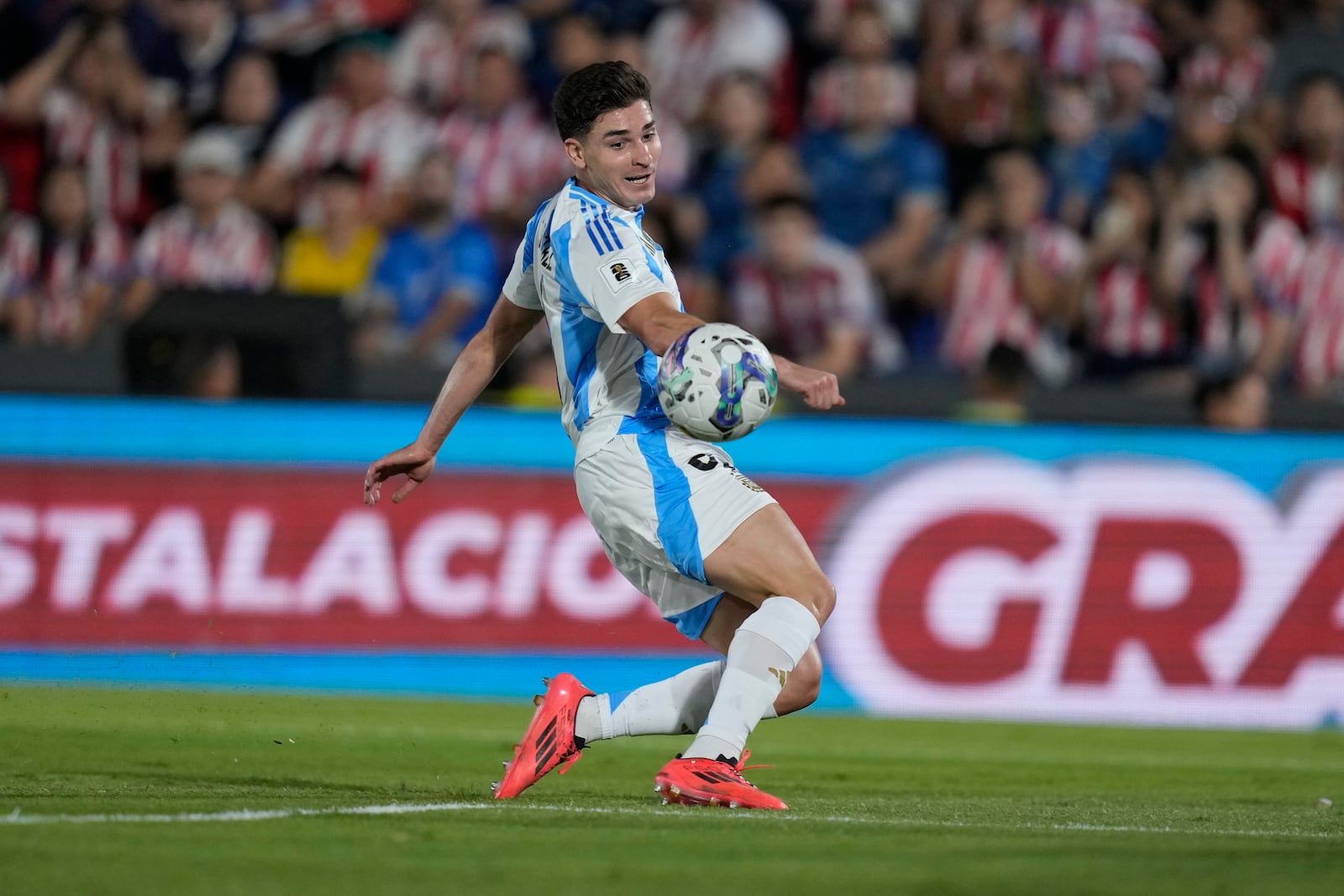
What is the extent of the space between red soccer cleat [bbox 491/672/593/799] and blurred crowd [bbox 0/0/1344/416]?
545 centimetres

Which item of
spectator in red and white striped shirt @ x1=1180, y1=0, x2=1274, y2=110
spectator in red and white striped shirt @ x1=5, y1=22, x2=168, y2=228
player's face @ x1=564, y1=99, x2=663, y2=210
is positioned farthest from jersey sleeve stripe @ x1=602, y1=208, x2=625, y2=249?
spectator in red and white striped shirt @ x1=1180, y1=0, x2=1274, y2=110

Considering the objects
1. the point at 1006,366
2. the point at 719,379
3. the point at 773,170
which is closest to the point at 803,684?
the point at 719,379

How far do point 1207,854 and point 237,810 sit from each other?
2.68 meters

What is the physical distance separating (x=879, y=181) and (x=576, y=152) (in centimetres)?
710

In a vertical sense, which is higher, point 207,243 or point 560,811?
point 207,243

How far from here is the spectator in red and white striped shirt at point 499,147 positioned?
1323cm

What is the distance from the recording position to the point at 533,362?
456 inches

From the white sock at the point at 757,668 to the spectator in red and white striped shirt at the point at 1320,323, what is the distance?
7.69 metres

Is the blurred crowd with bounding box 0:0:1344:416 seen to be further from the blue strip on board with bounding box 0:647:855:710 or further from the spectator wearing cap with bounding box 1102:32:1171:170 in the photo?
the blue strip on board with bounding box 0:647:855:710

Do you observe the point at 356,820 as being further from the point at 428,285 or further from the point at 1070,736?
the point at 428,285

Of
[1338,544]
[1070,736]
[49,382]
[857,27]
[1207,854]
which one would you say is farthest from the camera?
[857,27]

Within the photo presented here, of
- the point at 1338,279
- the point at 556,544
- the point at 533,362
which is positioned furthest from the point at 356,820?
the point at 1338,279

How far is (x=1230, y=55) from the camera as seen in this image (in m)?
13.6

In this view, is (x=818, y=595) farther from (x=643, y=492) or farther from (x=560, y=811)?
(x=560, y=811)
